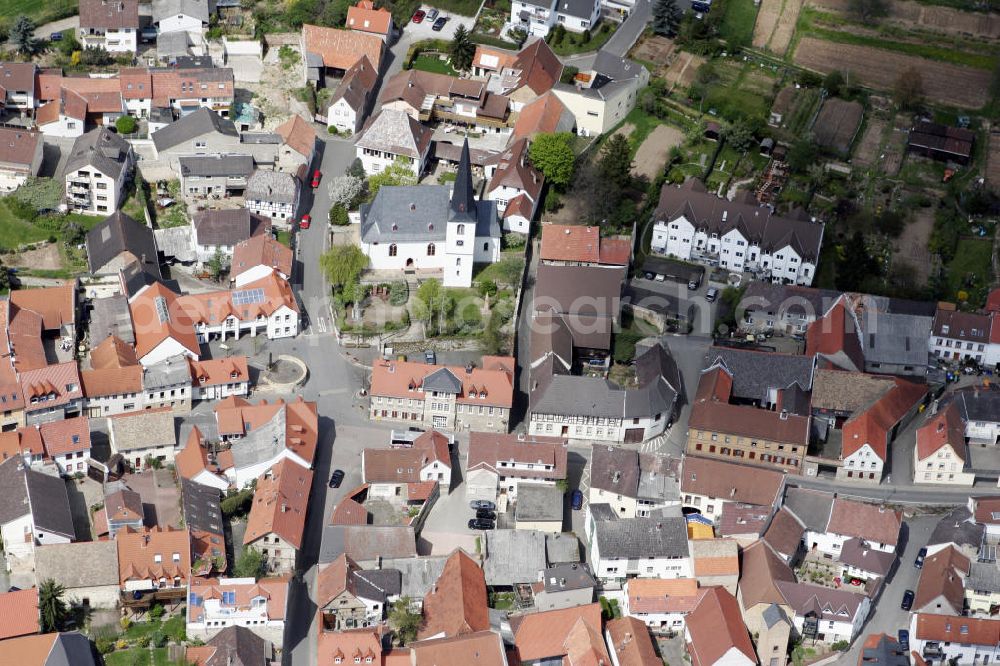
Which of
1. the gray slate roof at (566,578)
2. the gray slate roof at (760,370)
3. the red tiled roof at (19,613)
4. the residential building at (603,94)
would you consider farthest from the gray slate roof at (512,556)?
the residential building at (603,94)

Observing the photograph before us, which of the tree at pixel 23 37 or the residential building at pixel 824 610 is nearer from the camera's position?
the residential building at pixel 824 610

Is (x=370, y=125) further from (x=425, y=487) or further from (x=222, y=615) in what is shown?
(x=222, y=615)

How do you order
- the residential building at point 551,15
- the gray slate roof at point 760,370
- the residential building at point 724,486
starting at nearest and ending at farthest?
the residential building at point 724,486 → the gray slate roof at point 760,370 → the residential building at point 551,15

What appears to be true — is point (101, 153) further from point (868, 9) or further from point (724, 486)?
A: point (868, 9)

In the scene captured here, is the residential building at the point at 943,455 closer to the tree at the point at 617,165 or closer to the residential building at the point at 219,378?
the tree at the point at 617,165

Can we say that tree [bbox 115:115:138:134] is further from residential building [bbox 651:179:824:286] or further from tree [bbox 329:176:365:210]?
residential building [bbox 651:179:824:286]

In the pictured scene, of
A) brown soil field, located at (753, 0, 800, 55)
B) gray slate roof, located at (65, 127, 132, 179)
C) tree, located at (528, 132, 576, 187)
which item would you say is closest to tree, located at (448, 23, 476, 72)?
tree, located at (528, 132, 576, 187)

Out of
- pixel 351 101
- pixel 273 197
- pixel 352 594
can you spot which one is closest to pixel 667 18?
pixel 351 101
